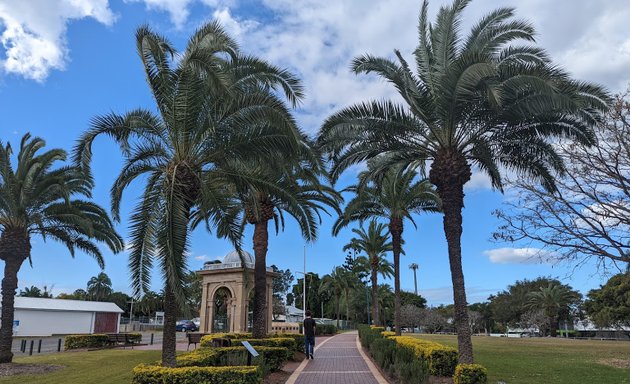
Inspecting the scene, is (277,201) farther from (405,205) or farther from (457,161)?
(457,161)

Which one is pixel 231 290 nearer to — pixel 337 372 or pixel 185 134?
pixel 337 372

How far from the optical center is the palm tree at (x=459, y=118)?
11195 mm

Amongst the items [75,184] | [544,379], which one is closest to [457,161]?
[544,379]

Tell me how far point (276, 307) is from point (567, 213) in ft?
199

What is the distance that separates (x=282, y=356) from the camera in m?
13.5

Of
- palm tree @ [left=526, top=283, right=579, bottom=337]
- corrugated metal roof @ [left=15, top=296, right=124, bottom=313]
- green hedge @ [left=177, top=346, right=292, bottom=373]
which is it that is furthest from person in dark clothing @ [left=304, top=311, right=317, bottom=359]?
palm tree @ [left=526, top=283, right=579, bottom=337]

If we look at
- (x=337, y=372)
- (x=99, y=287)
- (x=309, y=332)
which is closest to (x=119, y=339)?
(x=309, y=332)

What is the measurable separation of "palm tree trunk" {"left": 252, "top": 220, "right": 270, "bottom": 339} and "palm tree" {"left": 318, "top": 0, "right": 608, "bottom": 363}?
5.84 metres

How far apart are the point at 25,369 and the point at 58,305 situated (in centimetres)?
3321

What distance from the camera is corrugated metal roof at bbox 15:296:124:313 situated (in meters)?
42.4

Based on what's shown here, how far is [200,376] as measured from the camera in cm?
872

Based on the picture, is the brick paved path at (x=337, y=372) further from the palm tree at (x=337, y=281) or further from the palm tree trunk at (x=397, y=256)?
the palm tree at (x=337, y=281)

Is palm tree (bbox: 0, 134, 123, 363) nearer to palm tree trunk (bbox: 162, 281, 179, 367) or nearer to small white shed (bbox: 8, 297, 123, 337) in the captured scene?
palm tree trunk (bbox: 162, 281, 179, 367)

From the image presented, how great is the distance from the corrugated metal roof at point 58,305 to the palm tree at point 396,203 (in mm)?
32924
